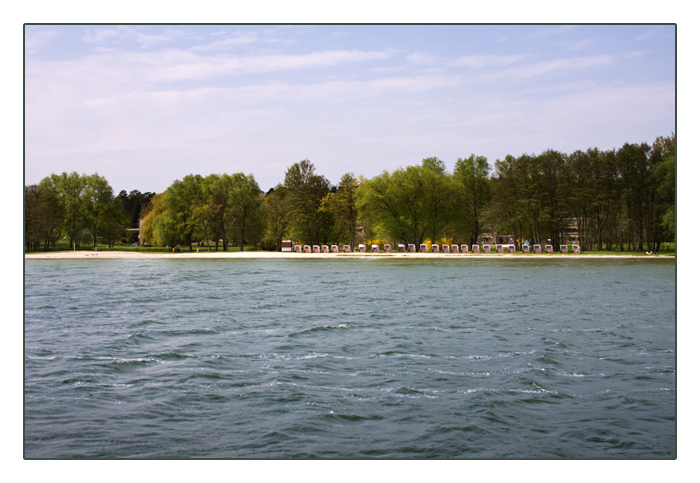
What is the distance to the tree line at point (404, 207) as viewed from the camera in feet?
231

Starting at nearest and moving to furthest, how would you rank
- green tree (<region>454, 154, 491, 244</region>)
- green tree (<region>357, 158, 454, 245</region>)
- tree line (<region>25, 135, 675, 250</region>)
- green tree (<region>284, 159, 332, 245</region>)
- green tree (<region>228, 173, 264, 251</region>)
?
tree line (<region>25, 135, 675, 250</region>), green tree (<region>357, 158, 454, 245</region>), green tree (<region>454, 154, 491, 244</region>), green tree (<region>284, 159, 332, 245</region>), green tree (<region>228, 173, 264, 251</region>)

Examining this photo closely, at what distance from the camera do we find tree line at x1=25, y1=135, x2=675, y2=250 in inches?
2771

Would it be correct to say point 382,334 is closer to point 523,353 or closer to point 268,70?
point 523,353

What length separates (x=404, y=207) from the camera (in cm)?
8338

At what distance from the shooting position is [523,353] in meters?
16.3

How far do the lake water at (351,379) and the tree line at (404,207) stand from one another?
3961 cm

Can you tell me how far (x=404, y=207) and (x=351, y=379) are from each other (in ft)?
231

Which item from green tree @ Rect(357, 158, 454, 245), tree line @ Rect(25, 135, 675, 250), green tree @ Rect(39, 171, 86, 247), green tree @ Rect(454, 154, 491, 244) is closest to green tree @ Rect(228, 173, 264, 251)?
tree line @ Rect(25, 135, 675, 250)

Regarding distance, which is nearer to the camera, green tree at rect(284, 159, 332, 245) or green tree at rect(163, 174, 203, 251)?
green tree at rect(284, 159, 332, 245)

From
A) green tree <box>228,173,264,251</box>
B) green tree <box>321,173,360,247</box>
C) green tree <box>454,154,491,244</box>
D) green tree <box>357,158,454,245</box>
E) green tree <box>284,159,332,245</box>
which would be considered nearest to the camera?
green tree <box>357,158,454,245</box>

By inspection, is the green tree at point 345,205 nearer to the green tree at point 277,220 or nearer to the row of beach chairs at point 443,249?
the row of beach chairs at point 443,249

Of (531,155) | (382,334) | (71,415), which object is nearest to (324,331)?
(382,334)

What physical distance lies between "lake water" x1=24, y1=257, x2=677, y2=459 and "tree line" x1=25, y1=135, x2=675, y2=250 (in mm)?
39615

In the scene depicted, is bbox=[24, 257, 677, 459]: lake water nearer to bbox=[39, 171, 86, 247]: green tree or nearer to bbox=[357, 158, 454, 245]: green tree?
bbox=[39, 171, 86, 247]: green tree
